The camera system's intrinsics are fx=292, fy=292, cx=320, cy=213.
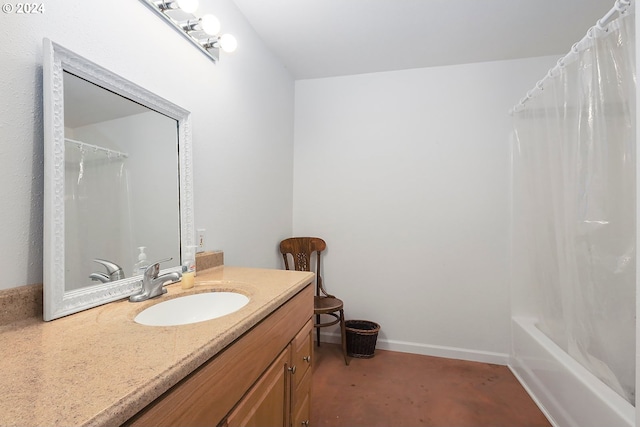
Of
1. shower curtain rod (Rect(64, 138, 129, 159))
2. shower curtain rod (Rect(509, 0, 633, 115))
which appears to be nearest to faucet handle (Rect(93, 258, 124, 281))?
shower curtain rod (Rect(64, 138, 129, 159))

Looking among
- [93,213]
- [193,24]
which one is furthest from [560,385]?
[193,24]

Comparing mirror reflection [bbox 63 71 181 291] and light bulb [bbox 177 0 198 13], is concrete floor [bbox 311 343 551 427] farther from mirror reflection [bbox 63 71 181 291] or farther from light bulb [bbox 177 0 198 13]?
light bulb [bbox 177 0 198 13]

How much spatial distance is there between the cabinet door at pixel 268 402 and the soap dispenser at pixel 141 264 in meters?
0.61

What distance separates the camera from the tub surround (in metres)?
0.45

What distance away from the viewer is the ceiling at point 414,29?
1700 mm

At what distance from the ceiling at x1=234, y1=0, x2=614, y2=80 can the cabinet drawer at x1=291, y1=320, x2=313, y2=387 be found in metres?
1.79

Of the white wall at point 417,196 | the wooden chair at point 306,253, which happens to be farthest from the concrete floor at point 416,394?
the wooden chair at point 306,253

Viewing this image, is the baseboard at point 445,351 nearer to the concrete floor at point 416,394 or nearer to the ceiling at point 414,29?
the concrete floor at point 416,394

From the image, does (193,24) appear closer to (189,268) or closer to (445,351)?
(189,268)

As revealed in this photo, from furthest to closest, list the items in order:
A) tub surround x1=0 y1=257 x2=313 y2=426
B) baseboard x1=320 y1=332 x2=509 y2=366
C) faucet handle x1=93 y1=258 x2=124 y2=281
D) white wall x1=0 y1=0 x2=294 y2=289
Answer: baseboard x1=320 y1=332 x2=509 y2=366 → faucet handle x1=93 y1=258 x2=124 y2=281 → white wall x1=0 y1=0 x2=294 y2=289 → tub surround x1=0 y1=257 x2=313 y2=426

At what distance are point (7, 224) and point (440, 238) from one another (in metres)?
2.45

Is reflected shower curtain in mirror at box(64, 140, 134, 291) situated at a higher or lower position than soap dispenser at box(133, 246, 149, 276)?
higher

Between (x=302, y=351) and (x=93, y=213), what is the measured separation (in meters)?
0.97

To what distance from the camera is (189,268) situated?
1237mm
